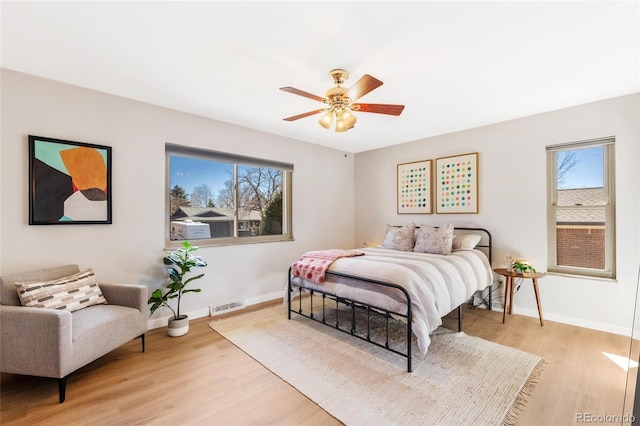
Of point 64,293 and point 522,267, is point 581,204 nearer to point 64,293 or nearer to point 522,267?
point 522,267

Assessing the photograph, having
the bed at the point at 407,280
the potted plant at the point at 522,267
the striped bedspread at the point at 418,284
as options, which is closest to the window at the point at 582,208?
the potted plant at the point at 522,267

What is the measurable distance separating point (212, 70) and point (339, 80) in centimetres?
110

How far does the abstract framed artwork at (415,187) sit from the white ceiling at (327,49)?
1439 mm

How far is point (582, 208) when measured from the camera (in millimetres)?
3324

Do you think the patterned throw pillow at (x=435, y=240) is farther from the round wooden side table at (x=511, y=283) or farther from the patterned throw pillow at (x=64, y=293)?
the patterned throw pillow at (x=64, y=293)

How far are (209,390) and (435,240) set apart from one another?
292 centimetres

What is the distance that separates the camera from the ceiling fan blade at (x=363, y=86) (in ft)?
6.65

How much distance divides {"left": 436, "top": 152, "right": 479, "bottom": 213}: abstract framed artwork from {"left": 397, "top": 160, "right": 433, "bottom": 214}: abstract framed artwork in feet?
0.52

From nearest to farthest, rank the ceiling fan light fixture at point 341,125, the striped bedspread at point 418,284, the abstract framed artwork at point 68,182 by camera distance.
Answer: the striped bedspread at point 418,284, the abstract framed artwork at point 68,182, the ceiling fan light fixture at point 341,125

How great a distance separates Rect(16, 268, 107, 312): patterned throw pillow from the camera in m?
2.17

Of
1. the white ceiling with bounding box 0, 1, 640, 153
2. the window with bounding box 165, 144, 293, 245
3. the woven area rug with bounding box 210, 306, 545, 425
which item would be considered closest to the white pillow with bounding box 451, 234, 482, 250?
the woven area rug with bounding box 210, 306, 545, 425

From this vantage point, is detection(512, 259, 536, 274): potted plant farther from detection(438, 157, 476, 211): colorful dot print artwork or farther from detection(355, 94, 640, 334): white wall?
detection(438, 157, 476, 211): colorful dot print artwork

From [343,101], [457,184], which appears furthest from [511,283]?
[343,101]

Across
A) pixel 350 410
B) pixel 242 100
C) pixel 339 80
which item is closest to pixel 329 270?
pixel 350 410
